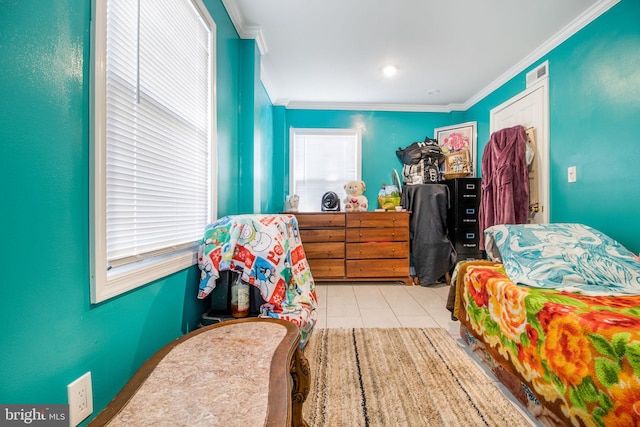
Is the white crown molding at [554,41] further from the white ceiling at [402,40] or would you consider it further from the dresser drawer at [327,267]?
the dresser drawer at [327,267]

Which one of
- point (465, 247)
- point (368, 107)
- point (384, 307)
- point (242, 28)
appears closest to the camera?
point (242, 28)

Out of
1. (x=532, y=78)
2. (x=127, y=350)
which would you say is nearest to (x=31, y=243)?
(x=127, y=350)

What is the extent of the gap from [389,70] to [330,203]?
66.3 inches

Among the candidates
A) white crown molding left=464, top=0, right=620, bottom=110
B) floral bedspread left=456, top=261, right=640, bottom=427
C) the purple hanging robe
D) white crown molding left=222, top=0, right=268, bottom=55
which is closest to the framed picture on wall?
white crown molding left=464, top=0, right=620, bottom=110

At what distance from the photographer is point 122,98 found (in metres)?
0.95

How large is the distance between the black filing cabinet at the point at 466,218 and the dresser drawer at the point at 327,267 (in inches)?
56.9

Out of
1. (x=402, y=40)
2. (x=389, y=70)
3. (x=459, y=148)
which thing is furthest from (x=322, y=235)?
(x=459, y=148)

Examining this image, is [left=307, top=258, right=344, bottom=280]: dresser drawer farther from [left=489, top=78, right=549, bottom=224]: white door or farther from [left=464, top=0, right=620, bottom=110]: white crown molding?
[left=464, top=0, right=620, bottom=110]: white crown molding

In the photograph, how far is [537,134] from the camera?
256cm

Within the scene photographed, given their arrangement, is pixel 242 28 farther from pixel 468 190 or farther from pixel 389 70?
pixel 468 190

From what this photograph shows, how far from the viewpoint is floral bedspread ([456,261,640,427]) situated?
84 cm

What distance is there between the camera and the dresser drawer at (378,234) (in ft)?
10.6

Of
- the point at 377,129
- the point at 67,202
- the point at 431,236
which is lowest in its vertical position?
the point at 431,236

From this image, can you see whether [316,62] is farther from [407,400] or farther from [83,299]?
[407,400]
